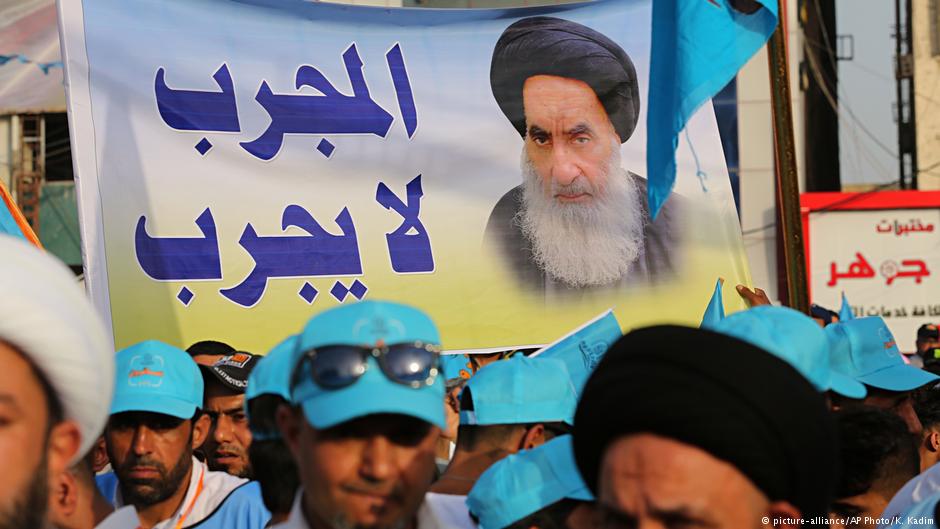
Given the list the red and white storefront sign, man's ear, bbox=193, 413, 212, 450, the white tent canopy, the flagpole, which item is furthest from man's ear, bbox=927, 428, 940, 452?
the white tent canopy

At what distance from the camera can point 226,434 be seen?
4512 millimetres

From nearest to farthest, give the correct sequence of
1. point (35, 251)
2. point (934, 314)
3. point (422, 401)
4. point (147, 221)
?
point (35, 251)
point (422, 401)
point (147, 221)
point (934, 314)

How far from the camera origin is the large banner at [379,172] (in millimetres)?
5336

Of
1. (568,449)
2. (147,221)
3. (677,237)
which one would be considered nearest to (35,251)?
(568,449)

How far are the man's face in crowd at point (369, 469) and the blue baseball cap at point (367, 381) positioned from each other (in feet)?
0.12

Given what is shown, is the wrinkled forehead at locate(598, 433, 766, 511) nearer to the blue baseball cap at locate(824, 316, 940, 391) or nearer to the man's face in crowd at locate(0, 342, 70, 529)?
the man's face in crowd at locate(0, 342, 70, 529)

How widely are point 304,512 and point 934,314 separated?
1412 cm

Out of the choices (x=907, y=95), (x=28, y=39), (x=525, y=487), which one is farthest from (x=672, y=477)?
(x=907, y=95)

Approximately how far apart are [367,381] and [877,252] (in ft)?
47.7

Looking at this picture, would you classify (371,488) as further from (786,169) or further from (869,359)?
(786,169)

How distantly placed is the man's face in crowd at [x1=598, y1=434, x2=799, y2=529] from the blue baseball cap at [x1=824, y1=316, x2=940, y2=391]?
8.13 ft

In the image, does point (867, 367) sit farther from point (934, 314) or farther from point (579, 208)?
point (934, 314)

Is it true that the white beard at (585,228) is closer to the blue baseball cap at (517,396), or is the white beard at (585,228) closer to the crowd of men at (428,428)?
the blue baseball cap at (517,396)

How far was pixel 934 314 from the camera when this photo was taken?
15.1 metres
